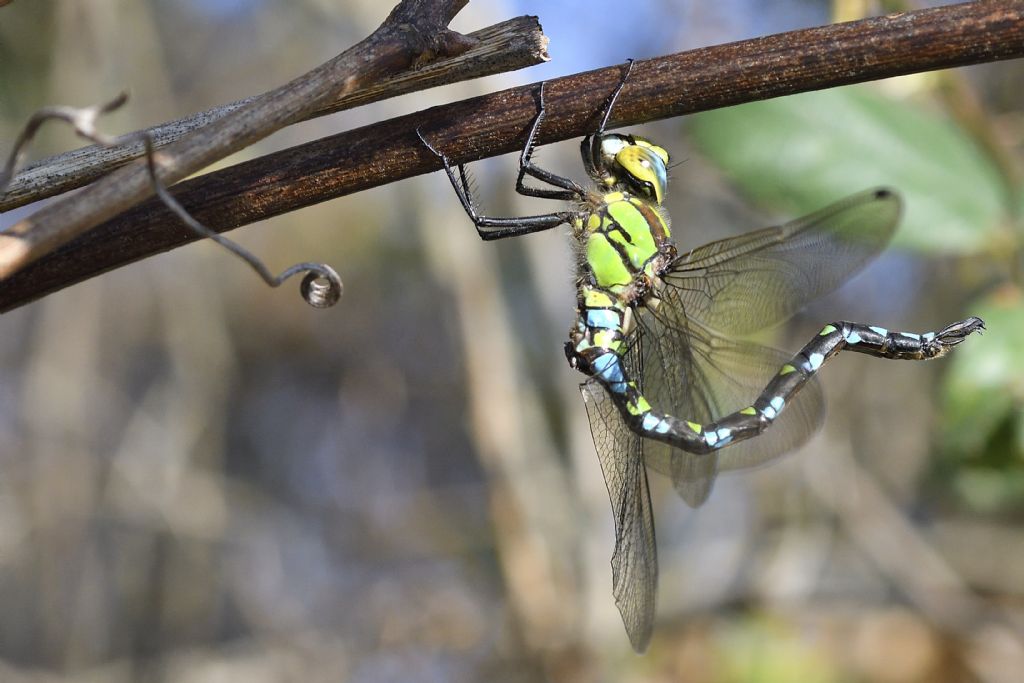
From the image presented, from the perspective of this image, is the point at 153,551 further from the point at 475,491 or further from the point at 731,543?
the point at 731,543

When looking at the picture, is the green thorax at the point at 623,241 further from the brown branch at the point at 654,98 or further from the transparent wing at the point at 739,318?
the brown branch at the point at 654,98

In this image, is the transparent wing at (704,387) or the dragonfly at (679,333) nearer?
the dragonfly at (679,333)

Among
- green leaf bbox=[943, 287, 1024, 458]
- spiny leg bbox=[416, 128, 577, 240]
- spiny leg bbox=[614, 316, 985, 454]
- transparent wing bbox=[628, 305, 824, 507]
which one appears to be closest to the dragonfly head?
spiny leg bbox=[416, 128, 577, 240]

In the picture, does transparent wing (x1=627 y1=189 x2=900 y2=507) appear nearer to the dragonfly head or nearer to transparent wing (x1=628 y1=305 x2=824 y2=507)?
transparent wing (x1=628 y1=305 x2=824 y2=507)

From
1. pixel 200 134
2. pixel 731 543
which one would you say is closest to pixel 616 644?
pixel 731 543

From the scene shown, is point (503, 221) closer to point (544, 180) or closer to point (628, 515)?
point (544, 180)

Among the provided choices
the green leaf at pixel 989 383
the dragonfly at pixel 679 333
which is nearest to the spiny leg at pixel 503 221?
the dragonfly at pixel 679 333

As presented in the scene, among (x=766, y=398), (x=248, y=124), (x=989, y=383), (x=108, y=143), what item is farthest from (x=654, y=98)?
(x=989, y=383)
